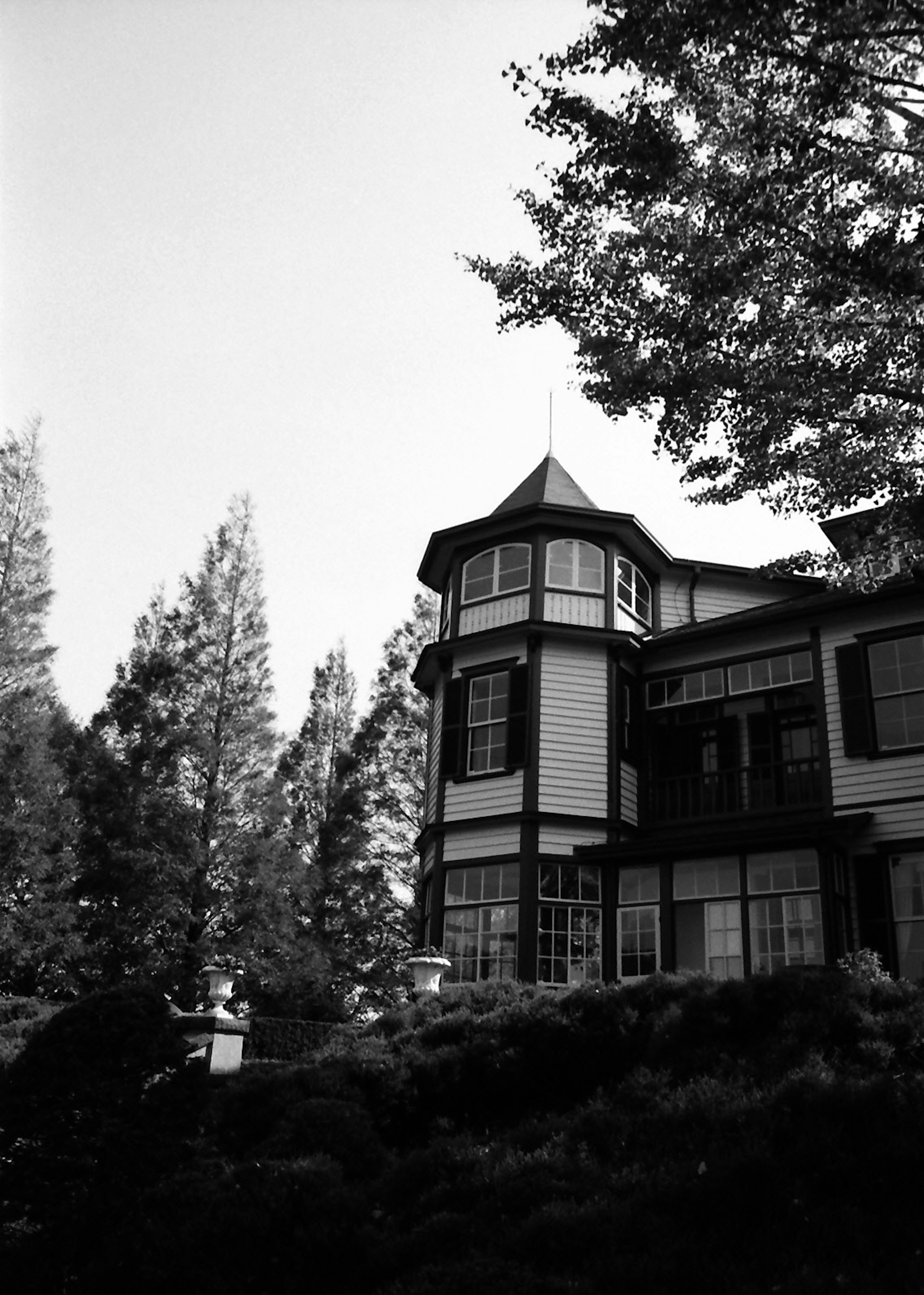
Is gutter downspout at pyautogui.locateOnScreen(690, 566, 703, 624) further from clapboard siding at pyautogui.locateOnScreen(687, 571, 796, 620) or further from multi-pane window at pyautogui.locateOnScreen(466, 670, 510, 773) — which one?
multi-pane window at pyautogui.locateOnScreen(466, 670, 510, 773)

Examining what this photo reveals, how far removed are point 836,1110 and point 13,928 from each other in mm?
18241

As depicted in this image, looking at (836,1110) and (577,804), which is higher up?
(577,804)

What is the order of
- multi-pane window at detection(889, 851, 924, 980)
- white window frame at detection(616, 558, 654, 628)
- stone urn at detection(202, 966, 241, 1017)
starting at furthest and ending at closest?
white window frame at detection(616, 558, 654, 628) → multi-pane window at detection(889, 851, 924, 980) → stone urn at detection(202, 966, 241, 1017)

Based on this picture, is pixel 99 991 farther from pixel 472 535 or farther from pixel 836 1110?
pixel 472 535

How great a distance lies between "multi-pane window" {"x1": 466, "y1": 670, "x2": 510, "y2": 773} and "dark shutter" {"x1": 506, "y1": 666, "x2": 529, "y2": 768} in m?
0.13

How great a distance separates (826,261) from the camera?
32.9ft

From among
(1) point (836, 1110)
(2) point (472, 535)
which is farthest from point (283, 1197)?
(2) point (472, 535)

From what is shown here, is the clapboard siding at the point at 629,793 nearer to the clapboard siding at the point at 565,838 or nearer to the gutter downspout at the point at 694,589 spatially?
the clapboard siding at the point at 565,838

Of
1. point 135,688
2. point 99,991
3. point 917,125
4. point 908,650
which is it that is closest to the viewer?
point 99,991

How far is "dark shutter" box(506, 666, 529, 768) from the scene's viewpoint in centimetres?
2019

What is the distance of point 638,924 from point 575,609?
18.5 feet

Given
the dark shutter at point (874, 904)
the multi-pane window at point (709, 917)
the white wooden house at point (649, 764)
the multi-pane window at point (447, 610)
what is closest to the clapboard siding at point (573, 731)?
the white wooden house at point (649, 764)

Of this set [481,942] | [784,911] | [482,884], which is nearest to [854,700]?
[784,911]

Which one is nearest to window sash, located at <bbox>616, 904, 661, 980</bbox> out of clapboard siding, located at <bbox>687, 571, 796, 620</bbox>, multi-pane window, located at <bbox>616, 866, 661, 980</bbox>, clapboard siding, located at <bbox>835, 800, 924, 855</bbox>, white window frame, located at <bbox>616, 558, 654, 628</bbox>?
multi-pane window, located at <bbox>616, 866, 661, 980</bbox>
